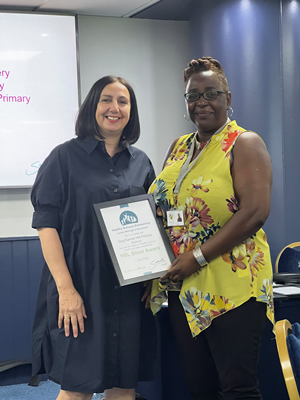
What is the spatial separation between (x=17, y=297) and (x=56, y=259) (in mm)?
1581

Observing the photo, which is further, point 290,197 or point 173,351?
point 290,197

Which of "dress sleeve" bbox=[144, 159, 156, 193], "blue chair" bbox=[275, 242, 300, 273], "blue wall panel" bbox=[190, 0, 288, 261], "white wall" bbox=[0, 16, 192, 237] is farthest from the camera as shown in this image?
"white wall" bbox=[0, 16, 192, 237]

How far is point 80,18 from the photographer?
333 centimetres

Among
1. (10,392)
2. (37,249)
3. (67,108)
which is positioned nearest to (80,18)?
(67,108)

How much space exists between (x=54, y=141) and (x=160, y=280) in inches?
71.5

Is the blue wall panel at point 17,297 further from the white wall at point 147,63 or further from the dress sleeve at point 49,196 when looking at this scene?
the dress sleeve at point 49,196

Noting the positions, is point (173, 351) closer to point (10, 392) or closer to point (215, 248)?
point (215, 248)

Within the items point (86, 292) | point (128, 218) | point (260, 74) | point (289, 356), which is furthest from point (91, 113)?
point (260, 74)

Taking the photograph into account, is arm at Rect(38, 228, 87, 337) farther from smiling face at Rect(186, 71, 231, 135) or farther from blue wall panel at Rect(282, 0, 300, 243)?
blue wall panel at Rect(282, 0, 300, 243)

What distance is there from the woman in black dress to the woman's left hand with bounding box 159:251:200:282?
27cm

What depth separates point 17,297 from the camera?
3.16 metres

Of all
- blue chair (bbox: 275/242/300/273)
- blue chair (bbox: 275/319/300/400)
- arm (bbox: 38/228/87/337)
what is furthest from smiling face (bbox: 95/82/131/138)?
blue chair (bbox: 275/242/300/273)

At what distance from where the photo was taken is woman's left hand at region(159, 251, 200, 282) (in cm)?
157

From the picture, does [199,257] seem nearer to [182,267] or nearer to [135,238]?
[182,267]
